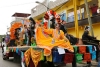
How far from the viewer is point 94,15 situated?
1948 centimetres

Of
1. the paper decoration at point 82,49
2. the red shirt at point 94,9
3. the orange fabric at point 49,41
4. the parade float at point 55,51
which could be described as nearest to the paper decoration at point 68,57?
the parade float at point 55,51

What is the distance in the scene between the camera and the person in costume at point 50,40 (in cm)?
812

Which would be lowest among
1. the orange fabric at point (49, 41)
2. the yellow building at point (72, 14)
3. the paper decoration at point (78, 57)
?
the paper decoration at point (78, 57)

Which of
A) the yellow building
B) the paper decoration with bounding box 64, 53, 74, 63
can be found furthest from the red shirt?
the paper decoration with bounding box 64, 53, 74, 63

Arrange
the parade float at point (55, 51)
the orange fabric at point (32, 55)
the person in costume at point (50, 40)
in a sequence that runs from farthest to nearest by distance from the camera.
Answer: the orange fabric at point (32, 55) < the person in costume at point (50, 40) < the parade float at point (55, 51)

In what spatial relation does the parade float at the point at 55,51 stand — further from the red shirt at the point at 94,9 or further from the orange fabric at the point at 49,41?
the red shirt at the point at 94,9

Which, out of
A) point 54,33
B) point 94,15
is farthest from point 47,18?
point 94,15

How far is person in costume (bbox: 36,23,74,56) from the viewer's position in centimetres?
812

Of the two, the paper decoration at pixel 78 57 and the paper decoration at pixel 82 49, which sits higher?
the paper decoration at pixel 82 49

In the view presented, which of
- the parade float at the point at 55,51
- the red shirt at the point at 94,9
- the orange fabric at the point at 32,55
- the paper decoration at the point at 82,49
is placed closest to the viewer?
the parade float at the point at 55,51

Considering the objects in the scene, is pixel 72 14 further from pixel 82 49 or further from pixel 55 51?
pixel 55 51

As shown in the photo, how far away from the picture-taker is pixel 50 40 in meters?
8.67

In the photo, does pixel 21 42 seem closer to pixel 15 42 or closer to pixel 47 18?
pixel 15 42

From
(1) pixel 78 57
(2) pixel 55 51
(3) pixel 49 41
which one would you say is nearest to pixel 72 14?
(3) pixel 49 41
